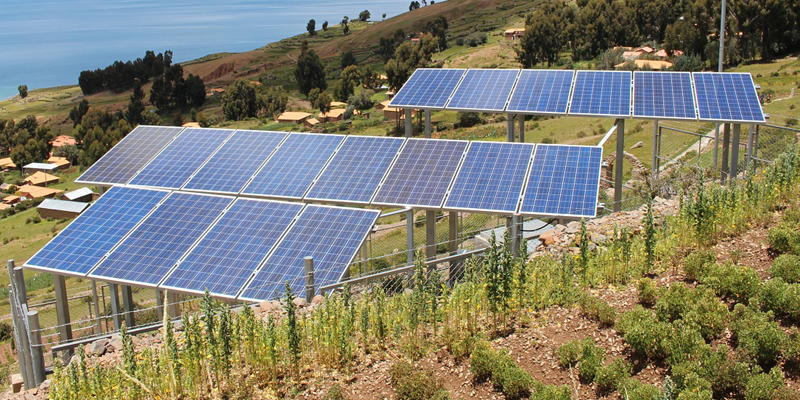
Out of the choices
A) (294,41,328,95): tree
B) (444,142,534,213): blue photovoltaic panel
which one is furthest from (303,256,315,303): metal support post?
(294,41,328,95): tree

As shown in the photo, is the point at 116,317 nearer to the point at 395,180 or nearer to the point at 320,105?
the point at 395,180

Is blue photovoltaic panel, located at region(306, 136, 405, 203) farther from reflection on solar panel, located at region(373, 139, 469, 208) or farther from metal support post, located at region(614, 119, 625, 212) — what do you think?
metal support post, located at region(614, 119, 625, 212)

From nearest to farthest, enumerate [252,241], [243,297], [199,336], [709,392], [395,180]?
[709,392] < [199,336] < [243,297] < [252,241] < [395,180]

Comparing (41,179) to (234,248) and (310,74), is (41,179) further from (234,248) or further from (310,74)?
(234,248)

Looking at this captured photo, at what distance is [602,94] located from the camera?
70.9 ft

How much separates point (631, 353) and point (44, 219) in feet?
307

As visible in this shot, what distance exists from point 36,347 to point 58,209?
281 ft

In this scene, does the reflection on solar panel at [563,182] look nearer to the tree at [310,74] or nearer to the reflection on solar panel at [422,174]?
the reflection on solar panel at [422,174]

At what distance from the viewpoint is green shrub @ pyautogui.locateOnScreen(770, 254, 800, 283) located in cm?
998

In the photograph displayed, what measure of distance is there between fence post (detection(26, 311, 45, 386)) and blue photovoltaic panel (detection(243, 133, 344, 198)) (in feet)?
22.6

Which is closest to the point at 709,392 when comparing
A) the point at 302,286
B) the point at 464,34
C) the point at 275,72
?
the point at 302,286

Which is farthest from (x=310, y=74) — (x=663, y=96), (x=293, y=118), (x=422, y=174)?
(x=422, y=174)

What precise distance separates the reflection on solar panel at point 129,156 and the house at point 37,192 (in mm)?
89978

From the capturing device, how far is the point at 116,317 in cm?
1546
